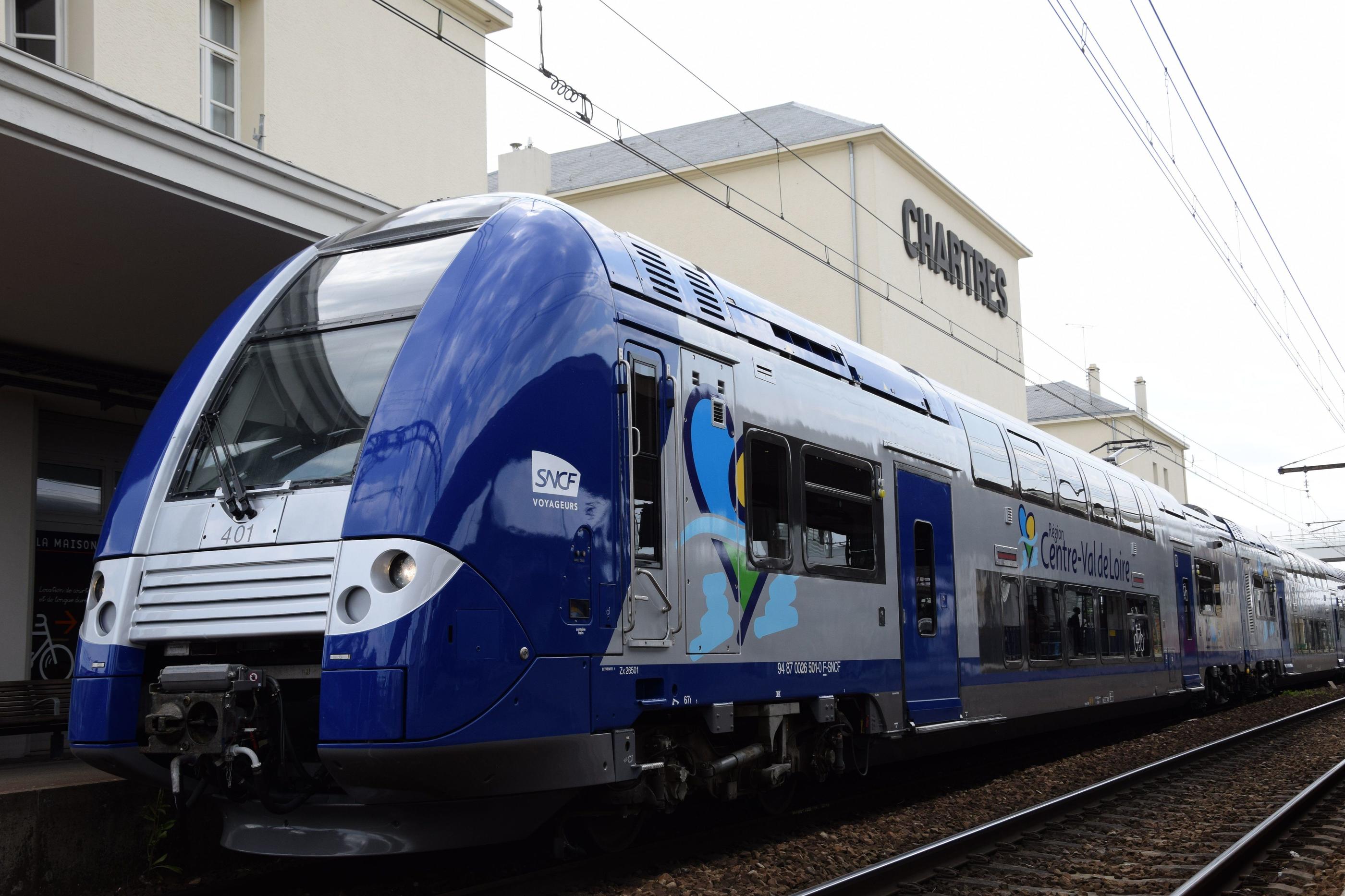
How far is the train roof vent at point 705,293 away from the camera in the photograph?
772cm

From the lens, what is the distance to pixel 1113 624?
587 inches

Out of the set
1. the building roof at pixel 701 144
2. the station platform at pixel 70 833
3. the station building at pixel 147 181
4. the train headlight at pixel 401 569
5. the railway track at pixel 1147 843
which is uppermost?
the building roof at pixel 701 144

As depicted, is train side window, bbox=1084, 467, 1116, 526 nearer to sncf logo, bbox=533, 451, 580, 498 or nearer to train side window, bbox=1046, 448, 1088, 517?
train side window, bbox=1046, 448, 1088, 517

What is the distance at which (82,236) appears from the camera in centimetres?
872

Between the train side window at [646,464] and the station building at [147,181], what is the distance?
342 cm

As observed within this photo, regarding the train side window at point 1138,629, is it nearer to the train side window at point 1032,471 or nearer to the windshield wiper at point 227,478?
the train side window at point 1032,471

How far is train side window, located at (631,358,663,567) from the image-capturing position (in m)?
6.62

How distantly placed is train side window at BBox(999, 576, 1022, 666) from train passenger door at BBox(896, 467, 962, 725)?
128 cm

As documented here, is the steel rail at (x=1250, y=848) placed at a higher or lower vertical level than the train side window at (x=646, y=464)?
lower

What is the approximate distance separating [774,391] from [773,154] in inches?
878

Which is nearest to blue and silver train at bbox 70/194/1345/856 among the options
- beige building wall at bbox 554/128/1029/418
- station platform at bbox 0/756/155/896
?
station platform at bbox 0/756/155/896

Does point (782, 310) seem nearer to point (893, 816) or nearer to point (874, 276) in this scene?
point (893, 816)

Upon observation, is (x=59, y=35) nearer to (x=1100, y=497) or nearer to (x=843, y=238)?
(x=1100, y=497)

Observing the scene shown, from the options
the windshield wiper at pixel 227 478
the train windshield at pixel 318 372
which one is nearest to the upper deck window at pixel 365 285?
the train windshield at pixel 318 372
